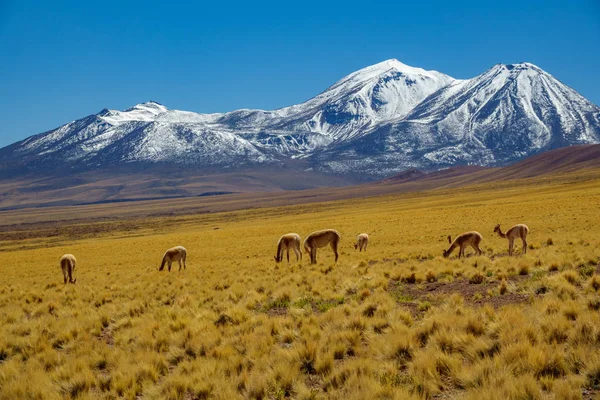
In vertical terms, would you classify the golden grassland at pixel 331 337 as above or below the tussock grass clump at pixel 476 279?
above

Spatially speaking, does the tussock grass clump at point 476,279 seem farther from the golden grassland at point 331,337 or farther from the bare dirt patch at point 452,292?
the bare dirt patch at point 452,292

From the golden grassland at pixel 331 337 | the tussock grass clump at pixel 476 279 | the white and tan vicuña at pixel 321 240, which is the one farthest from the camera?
the white and tan vicuña at pixel 321 240

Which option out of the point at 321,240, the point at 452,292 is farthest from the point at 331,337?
the point at 321,240

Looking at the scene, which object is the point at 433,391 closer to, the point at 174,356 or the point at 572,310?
the point at 572,310

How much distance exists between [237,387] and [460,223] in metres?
37.2

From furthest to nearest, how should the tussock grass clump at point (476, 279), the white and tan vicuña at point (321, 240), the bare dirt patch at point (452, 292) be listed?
the white and tan vicuña at point (321, 240) → the tussock grass clump at point (476, 279) → the bare dirt patch at point (452, 292)

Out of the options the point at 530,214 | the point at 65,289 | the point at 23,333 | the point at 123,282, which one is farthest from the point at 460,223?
the point at 23,333

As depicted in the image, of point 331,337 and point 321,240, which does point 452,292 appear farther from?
point 321,240

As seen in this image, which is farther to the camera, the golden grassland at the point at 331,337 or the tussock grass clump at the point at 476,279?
the tussock grass clump at the point at 476,279

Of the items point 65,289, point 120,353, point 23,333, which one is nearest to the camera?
point 120,353

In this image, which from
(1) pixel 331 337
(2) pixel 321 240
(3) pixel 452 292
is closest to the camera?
(1) pixel 331 337

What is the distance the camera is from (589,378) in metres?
6.50

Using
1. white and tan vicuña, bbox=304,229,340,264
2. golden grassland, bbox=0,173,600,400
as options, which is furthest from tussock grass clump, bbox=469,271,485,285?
white and tan vicuña, bbox=304,229,340,264

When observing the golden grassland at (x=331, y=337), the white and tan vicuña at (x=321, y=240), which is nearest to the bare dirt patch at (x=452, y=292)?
the golden grassland at (x=331, y=337)
